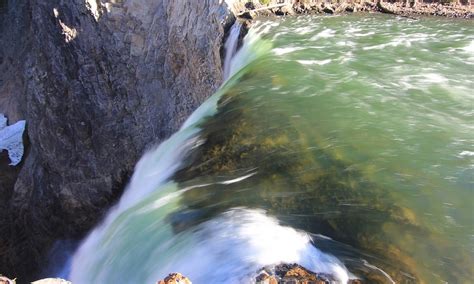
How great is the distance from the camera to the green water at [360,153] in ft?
14.4

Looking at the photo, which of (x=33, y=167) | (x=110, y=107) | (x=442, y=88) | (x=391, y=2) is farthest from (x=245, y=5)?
(x=33, y=167)

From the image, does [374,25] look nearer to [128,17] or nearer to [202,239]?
[128,17]

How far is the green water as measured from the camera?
438 centimetres

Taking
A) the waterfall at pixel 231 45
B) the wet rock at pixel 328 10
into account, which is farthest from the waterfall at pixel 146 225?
the wet rock at pixel 328 10

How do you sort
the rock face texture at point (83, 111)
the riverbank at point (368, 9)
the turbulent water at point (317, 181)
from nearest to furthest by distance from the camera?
the turbulent water at point (317, 181) → the riverbank at point (368, 9) → the rock face texture at point (83, 111)

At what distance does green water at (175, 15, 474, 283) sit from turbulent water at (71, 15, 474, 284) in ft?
0.06

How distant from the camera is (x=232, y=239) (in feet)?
14.0

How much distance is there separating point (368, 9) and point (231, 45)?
5016 mm

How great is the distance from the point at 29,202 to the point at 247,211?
531 inches

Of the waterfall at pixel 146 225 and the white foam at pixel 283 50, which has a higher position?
the white foam at pixel 283 50

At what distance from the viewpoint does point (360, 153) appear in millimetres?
5770

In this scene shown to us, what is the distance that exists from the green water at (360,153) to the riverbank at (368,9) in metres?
3.87

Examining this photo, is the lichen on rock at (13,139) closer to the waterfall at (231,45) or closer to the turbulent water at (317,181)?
the waterfall at (231,45)

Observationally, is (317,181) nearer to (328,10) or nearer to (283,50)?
(283,50)
